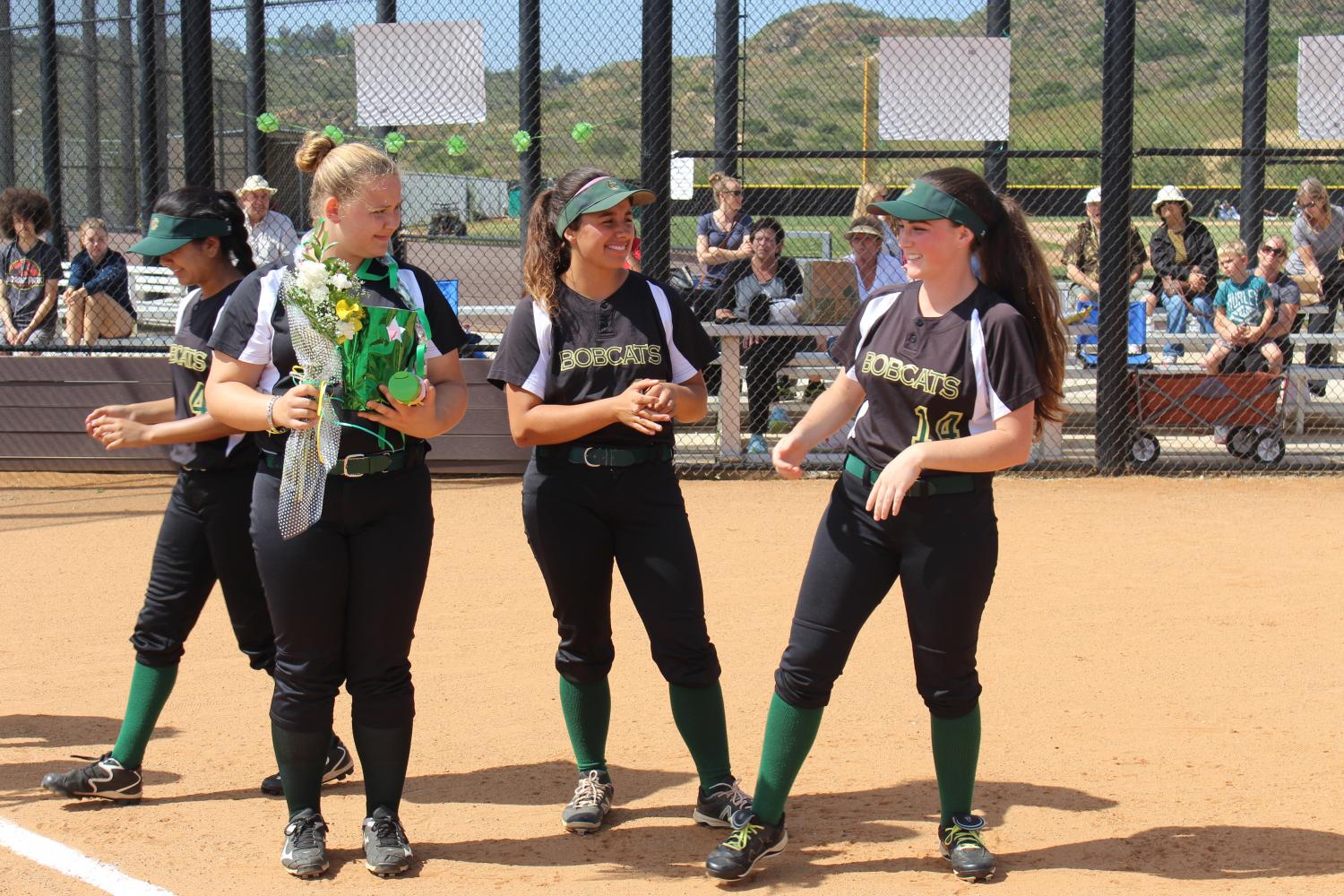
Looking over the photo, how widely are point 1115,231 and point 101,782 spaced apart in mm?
7454

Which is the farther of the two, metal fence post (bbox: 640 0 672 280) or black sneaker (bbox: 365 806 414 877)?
metal fence post (bbox: 640 0 672 280)

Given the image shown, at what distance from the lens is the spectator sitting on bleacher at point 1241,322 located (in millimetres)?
9758

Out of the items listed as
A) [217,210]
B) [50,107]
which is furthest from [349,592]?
[50,107]

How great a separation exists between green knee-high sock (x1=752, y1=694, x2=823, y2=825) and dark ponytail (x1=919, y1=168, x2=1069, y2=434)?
0.93m

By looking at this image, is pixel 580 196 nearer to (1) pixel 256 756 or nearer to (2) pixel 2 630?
(1) pixel 256 756

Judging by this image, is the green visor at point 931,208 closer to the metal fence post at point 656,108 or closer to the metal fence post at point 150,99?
the metal fence post at point 656,108

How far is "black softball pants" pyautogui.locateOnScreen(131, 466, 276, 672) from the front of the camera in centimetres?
406

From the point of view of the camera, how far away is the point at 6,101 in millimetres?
13453

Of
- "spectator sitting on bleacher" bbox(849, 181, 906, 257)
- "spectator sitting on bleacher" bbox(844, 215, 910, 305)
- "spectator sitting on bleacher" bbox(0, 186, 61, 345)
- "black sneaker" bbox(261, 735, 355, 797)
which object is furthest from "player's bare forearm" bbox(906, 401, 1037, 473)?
"spectator sitting on bleacher" bbox(0, 186, 61, 345)

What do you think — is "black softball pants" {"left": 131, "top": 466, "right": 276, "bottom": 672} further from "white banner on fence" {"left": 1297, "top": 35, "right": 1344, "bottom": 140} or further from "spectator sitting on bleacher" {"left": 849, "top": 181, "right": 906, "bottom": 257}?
"white banner on fence" {"left": 1297, "top": 35, "right": 1344, "bottom": 140}

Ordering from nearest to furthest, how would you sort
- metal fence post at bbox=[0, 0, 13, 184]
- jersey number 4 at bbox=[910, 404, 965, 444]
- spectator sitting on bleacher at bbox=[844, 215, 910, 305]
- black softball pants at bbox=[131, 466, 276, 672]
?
jersey number 4 at bbox=[910, 404, 965, 444] → black softball pants at bbox=[131, 466, 276, 672] → spectator sitting on bleacher at bbox=[844, 215, 910, 305] → metal fence post at bbox=[0, 0, 13, 184]

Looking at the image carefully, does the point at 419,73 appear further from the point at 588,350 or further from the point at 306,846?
the point at 306,846

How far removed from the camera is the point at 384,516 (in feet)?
11.6

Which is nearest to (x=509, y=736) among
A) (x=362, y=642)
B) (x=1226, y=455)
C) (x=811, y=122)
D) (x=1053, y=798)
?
(x=362, y=642)
